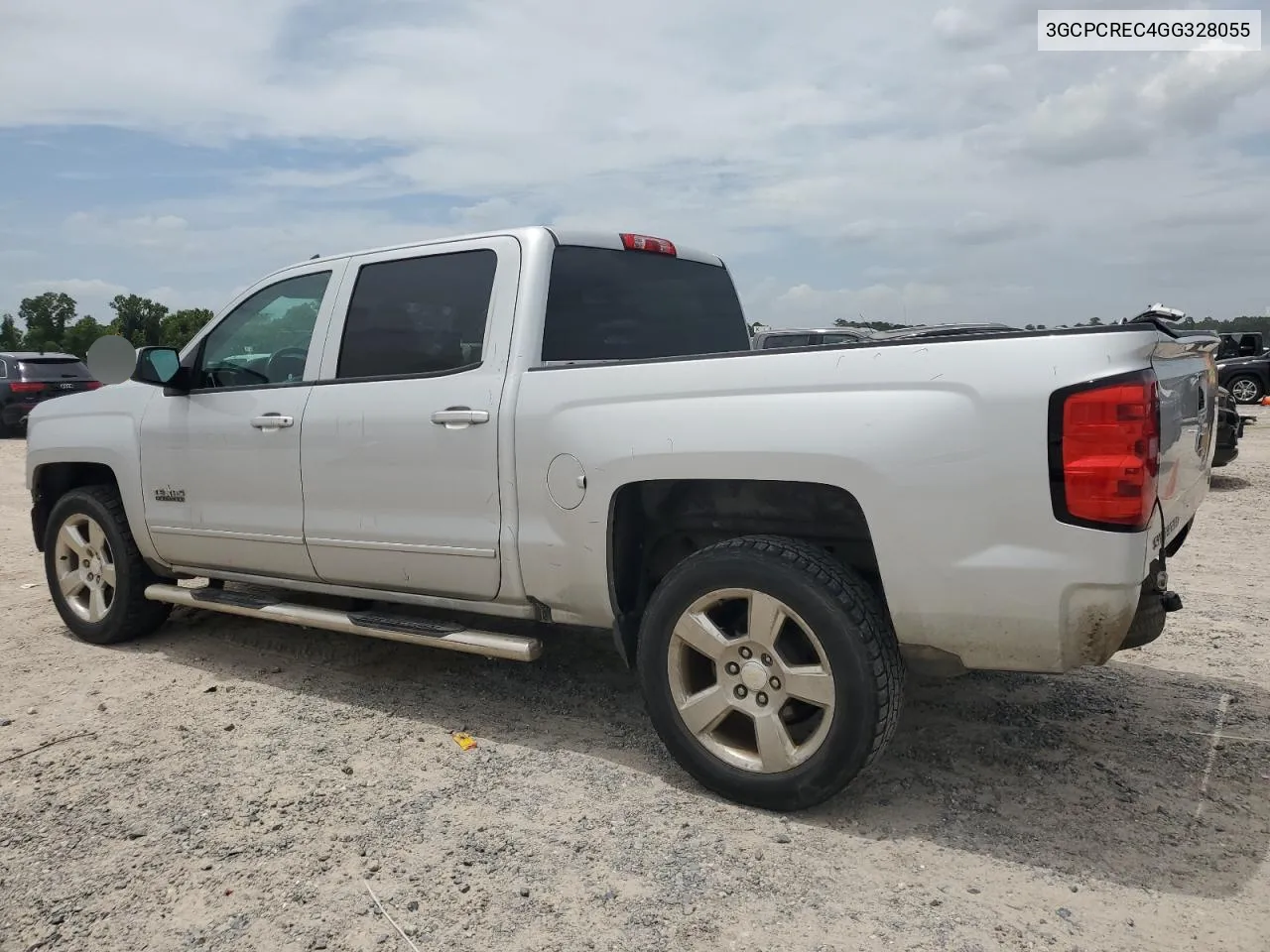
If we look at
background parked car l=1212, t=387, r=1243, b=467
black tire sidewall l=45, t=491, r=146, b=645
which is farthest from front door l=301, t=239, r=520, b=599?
background parked car l=1212, t=387, r=1243, b=467

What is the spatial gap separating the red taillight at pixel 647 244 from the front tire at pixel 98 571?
2996mm

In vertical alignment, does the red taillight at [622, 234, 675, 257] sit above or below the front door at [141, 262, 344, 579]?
above

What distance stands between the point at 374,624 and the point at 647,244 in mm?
2027

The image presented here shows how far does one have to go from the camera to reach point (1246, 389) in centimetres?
1927

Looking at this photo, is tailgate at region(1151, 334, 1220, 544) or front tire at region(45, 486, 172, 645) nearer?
tailgate at region(1151, 334, 1220, 544)

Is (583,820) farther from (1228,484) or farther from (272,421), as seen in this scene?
(1228,484)

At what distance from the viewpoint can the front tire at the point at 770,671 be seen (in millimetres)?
2879

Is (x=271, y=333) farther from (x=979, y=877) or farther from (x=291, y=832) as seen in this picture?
(x=979, y=877)

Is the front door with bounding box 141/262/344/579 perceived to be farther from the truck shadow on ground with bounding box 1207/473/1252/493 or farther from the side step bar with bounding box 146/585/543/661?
the truck shadow on ground with bounding box 1207/473/1252/493

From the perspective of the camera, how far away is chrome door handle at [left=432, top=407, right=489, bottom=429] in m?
3.64

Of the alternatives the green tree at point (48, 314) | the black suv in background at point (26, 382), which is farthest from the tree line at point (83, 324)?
the black suv in background at point (26, 382)

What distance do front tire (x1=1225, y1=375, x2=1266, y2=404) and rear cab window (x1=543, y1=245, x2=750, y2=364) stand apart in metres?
18.3

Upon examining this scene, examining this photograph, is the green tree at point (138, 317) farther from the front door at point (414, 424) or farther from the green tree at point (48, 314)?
the front door at point (414, 424)

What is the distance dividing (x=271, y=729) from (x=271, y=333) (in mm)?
1847
